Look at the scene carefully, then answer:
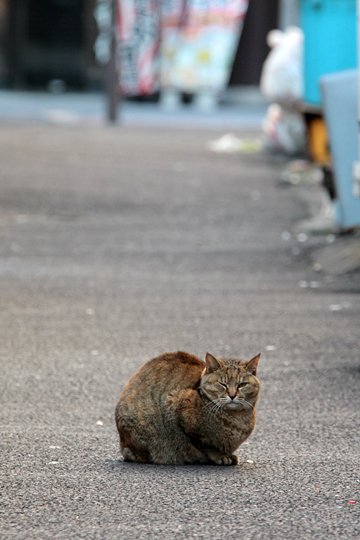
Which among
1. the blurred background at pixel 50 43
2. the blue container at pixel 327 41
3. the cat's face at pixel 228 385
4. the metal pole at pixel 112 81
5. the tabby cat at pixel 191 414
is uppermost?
the cat's face at pixel 228 385

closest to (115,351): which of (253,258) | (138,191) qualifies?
(253,258)

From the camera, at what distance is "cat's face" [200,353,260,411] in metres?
6.02

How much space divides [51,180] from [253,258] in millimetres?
6421

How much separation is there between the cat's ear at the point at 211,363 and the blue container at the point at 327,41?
37.1 ft

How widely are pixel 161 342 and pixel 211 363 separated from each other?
310cm

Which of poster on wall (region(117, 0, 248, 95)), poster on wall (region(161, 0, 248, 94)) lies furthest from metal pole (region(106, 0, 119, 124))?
poster on wall (region(161, 0, 248, 94))

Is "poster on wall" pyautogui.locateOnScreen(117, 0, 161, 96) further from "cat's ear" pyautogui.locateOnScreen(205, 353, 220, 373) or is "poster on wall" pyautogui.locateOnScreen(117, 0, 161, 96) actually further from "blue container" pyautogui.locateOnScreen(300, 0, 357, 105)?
"cat's ear" pyautogui.locateOnScreen(205, 353, 220, 373)

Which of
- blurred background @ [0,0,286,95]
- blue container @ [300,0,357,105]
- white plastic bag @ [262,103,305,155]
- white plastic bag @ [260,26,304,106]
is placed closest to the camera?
blue container @ [300,0,357,105]

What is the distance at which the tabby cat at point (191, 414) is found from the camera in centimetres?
605

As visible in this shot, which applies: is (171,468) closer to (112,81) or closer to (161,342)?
(161,342)

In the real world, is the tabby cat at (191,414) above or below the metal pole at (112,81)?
above

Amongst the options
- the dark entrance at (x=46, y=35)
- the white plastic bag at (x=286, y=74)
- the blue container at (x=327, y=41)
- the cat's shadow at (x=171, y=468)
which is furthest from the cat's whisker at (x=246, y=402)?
the dark entrance at (x=46, y=35)

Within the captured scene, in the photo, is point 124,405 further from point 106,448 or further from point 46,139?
point 46,139

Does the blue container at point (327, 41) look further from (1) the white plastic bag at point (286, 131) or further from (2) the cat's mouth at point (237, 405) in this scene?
(2) the cat's mouth at point (237, 405)
